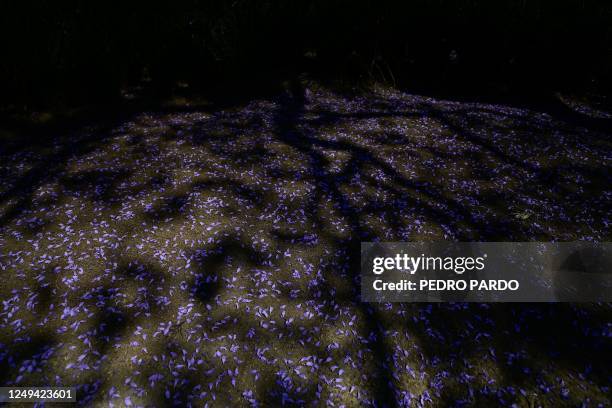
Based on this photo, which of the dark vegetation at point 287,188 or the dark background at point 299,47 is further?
the dark background at point 299,47

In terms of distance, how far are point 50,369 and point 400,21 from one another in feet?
54.7

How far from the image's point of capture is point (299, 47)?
52.7ft

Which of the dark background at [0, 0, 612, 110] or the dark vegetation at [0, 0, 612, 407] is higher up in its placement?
the dark background at [0, 0, 612, 110]

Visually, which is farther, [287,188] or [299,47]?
[299,47]

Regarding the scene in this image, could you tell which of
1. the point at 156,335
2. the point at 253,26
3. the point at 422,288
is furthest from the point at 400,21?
the point at 156,335

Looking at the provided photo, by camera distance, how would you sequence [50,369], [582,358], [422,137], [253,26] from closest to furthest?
[50,369] → [582,358] → [422,137] → [253,26]

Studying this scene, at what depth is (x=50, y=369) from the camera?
4.30m

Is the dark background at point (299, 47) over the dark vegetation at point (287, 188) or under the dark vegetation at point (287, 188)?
over

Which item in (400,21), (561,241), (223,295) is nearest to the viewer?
(223,295)

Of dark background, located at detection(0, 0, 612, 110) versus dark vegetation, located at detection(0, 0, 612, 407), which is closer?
dark vegetation, located at detection(0, 0, 612, 407)

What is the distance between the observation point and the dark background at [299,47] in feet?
37.0

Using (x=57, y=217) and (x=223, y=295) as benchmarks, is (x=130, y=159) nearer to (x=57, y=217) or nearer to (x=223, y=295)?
(x=57, y=217)

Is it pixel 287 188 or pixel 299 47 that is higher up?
pixel 299 47

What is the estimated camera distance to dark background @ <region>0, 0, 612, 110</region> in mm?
11281
